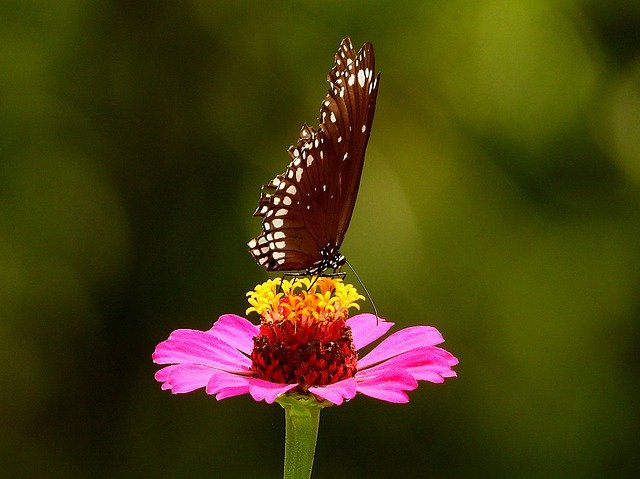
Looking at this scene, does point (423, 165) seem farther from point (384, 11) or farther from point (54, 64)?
point (54, 64)

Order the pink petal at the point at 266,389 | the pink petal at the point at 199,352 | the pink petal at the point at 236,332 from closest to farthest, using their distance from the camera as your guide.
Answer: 1. the pink petal at the point at 266,389
2. the pink petal at the point at 199,352
3. the pink petal at the point at 236,332

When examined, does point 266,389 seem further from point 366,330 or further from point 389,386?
point 366,330

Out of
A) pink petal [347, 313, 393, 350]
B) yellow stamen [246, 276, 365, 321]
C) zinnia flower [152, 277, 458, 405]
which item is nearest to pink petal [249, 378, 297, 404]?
zinnia flower [152, 277, 458, 405]

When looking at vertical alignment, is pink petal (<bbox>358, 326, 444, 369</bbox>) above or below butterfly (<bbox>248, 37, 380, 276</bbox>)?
below

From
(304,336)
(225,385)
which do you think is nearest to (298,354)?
(304,336)

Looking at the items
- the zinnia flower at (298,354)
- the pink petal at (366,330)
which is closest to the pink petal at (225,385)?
the zinnia flower at (298,354)

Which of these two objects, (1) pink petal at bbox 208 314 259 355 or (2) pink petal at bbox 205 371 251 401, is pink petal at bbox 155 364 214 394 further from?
(1) pink petal at bbox 208 314 259 355

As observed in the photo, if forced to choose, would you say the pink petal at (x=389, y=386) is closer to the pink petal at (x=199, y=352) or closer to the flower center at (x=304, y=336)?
the flower center at (x=304, y=336)
